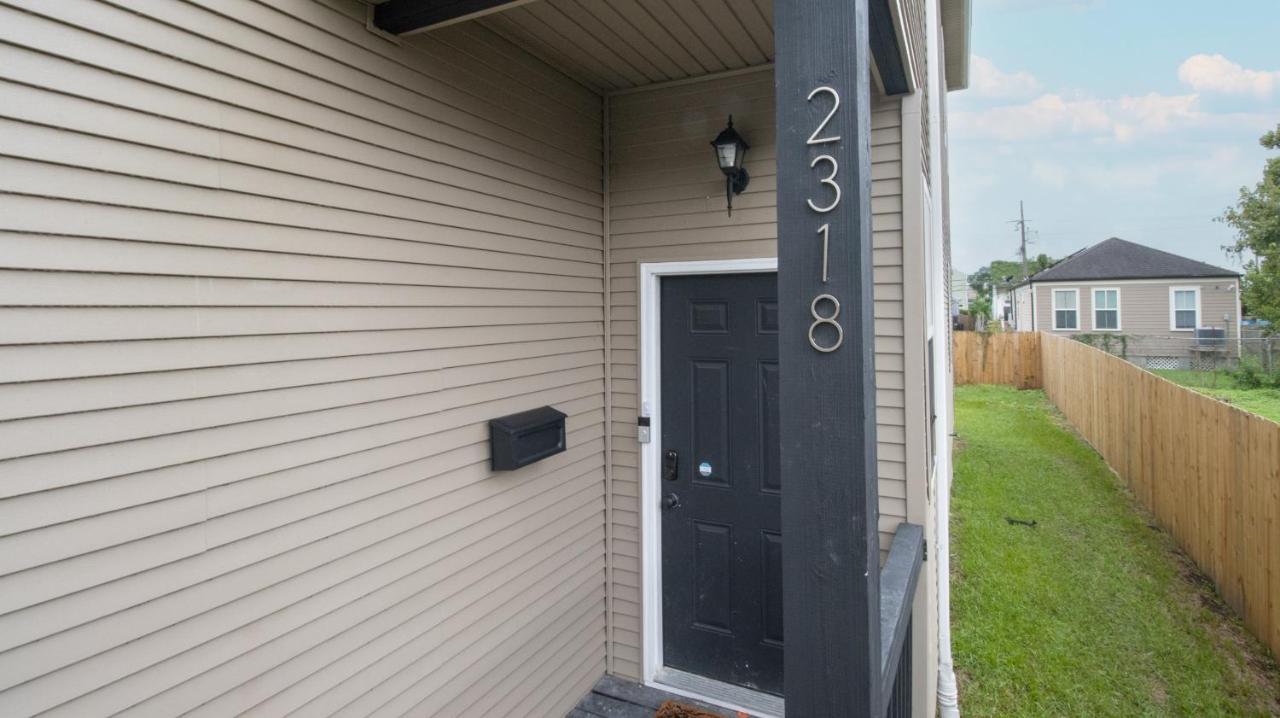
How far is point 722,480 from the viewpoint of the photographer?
126 inches

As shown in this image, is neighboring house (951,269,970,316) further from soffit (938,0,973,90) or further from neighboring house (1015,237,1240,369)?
soffit (938,0,973,90)

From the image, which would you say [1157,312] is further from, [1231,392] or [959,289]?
[959,289]

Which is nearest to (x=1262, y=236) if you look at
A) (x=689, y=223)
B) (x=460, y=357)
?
(x=689, y=223)

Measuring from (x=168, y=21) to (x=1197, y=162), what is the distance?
4936 cm

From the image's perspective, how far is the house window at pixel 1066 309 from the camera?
21734mm

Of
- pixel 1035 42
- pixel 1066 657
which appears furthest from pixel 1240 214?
pixel 1035 42

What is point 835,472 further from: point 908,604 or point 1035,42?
point 1035,42

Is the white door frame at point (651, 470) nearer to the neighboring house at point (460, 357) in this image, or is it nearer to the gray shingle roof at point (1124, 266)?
the neighboring house at point (460, 357)

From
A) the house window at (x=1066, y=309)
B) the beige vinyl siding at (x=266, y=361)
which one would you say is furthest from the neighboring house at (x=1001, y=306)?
the beige vinyl siding at (x=266, y=361)

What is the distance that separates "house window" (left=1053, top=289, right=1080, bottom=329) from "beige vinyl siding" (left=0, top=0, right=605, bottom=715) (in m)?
24.1

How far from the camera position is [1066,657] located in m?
3.60

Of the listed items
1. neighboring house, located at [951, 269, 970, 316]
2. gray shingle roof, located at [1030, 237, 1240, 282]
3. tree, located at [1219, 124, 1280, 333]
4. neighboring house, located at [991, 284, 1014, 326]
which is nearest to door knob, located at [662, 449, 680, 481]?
tree, located at [1219, 124, 1280, 333]

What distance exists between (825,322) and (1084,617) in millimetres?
4268

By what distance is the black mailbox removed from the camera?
2.49 metres
